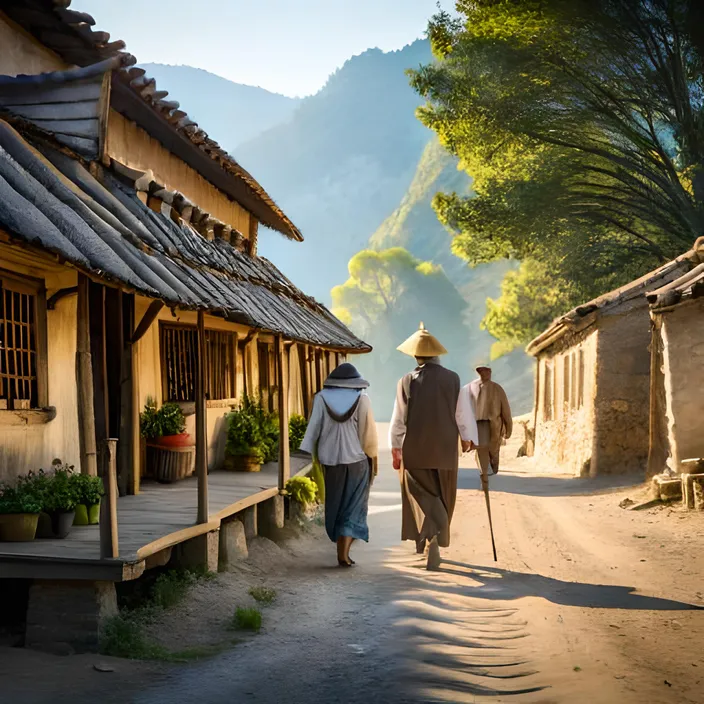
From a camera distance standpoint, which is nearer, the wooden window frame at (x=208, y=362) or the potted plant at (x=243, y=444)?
the wooden window frame at (x=208, y=362)

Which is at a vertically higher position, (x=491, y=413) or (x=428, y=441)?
(x=491, y=413)

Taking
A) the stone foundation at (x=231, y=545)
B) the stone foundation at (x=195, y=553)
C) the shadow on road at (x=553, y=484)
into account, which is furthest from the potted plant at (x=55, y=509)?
the shadow on road at (x=553, y=484)

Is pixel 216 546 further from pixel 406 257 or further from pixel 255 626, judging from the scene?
pixel 406 257

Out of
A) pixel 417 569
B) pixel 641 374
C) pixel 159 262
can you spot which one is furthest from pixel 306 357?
pixel 159 262

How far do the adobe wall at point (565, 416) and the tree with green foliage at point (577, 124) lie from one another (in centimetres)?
271

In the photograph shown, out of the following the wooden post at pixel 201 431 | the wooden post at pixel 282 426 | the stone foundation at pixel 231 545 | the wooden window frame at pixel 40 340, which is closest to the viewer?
the wooden post at pixel 201 431

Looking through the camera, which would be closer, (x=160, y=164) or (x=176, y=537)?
(x=176, y=537)

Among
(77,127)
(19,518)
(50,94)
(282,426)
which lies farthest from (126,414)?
(19,518)

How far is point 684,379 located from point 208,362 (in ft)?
22.1

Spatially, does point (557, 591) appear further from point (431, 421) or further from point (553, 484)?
point (553, 484)

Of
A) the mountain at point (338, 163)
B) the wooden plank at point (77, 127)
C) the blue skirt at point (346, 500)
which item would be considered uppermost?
the mountain at point (338, 163)

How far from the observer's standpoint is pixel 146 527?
25.4 ft

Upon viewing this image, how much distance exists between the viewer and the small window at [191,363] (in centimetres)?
1249

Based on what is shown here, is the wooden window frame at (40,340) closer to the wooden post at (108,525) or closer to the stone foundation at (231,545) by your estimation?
the stone foundation at (231,545)
